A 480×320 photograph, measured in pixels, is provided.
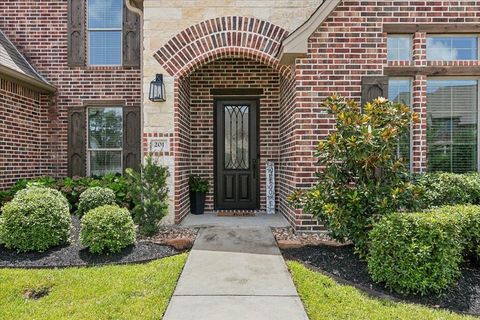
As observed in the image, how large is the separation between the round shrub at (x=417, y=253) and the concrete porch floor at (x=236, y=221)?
2738 millimetres

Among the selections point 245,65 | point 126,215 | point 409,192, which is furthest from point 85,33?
point 409,192

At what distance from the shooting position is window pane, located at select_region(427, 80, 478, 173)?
20.5 feet

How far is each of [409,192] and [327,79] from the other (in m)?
2.31

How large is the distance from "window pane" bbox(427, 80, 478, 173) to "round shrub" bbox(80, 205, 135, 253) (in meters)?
5.02

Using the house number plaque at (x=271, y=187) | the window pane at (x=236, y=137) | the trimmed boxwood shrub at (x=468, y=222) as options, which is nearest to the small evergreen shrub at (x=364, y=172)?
the trimmed boxwood shrub at (x=468, y=222)

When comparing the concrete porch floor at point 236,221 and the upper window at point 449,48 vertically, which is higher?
the upper window at point 449,48

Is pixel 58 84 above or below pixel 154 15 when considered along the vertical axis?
below

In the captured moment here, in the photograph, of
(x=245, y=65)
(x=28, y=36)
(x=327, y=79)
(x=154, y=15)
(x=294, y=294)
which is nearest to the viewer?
(x=294, y=294)

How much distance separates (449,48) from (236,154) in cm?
445

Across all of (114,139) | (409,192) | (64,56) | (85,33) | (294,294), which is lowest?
(294,294)

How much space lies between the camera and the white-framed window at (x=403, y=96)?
6.21m

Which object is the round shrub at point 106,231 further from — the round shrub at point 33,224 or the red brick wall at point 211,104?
the red brick wall at point 211,104

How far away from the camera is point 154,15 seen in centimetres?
642

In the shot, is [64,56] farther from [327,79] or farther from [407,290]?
[407,290]
